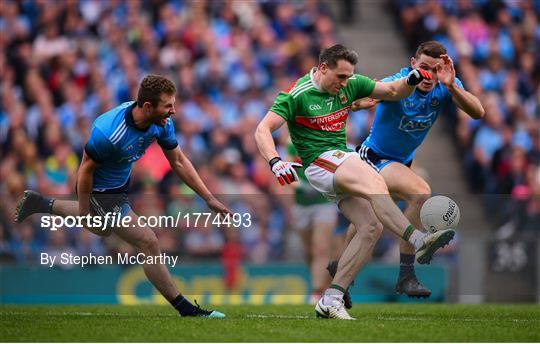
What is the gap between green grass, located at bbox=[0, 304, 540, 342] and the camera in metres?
9.55

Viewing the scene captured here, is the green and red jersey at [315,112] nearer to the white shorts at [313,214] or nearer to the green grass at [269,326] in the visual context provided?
the green grass at [269,326]

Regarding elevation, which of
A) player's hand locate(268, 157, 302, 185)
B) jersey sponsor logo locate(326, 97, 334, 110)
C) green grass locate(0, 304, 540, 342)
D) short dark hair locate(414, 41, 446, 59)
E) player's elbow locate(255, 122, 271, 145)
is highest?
short dark hair locate(414, 41, 446, 59)

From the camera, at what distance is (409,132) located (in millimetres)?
12250

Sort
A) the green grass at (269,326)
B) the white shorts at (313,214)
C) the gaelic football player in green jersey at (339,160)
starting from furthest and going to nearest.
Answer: the white shorts at (313,214), the gaelic football player in green jersey at (339,160), the green grass at (269,326)

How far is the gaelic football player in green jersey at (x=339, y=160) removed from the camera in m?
10.9

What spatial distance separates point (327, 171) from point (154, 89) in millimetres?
1699

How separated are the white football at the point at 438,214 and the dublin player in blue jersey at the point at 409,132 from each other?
34 cm

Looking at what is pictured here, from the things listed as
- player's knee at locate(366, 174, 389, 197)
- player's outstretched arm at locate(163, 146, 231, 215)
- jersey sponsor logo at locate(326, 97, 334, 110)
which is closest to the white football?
player's knee at locate(366, 174, 389, 197)

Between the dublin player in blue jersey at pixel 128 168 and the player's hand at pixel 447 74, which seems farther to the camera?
the player's hand at pixel 447 74

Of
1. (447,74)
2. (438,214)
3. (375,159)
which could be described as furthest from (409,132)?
(438,214)

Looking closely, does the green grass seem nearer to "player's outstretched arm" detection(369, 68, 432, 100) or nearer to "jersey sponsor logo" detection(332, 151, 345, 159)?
"jersey sponsor logo" detection(332, 151, 345, 159)

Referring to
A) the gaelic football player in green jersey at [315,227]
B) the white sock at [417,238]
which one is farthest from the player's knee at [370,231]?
the gaelic football player in green jersey at [315,227]

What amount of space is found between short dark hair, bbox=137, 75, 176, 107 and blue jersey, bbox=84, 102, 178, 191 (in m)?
0.28

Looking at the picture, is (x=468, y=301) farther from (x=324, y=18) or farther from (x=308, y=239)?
(x=324, y=18)
